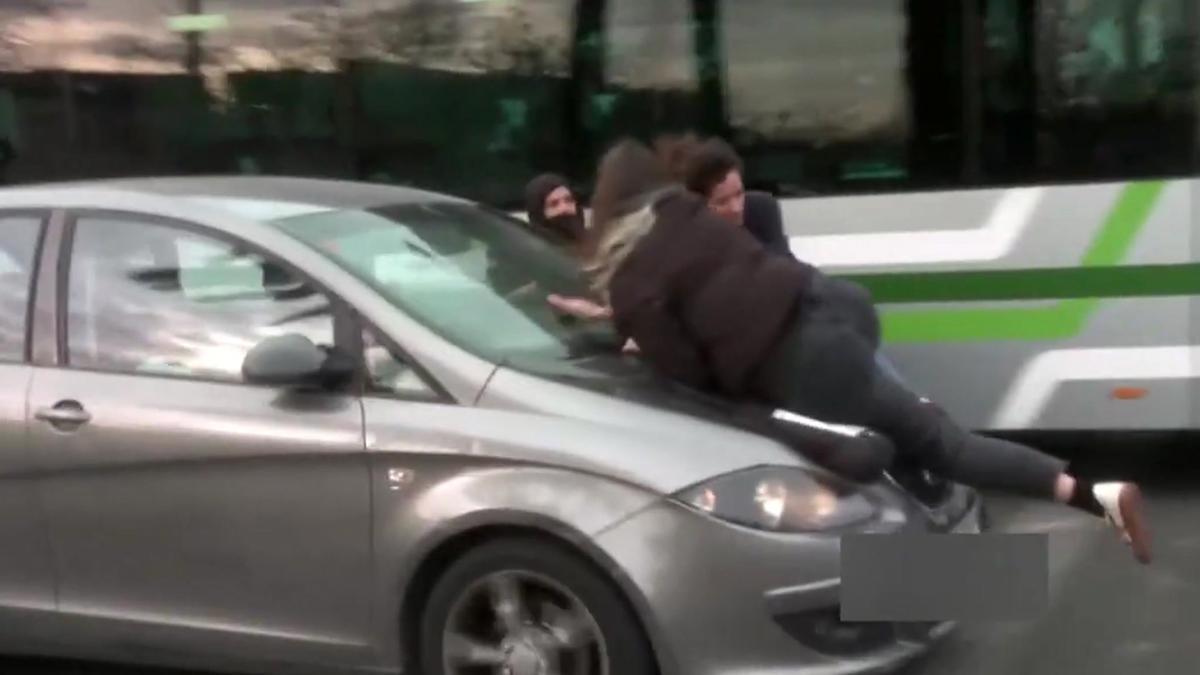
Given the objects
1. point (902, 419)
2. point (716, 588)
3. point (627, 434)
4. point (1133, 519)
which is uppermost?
point (627, 434)

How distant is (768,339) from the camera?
532 centimetres

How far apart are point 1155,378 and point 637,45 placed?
9.17 ft

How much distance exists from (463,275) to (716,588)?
1.40 metres

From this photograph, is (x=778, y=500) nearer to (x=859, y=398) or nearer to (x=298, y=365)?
(x=859, y=398)

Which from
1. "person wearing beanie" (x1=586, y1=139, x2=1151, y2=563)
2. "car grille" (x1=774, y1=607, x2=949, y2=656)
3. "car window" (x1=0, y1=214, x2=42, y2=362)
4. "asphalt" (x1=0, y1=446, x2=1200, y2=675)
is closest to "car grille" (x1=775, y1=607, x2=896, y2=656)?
"car grille" (x1=774, y1=607, x2=949, y2=656)

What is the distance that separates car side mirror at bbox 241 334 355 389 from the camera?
191 inches

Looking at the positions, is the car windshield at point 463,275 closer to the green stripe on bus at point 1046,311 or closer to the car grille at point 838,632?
the car grille at point 838,632

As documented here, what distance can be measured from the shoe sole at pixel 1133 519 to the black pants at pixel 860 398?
232 mm

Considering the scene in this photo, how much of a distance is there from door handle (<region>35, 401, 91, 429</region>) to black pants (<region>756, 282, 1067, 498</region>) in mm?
2015

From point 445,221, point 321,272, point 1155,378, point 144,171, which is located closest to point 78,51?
point 144,171

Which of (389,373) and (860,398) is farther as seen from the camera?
(860,398)

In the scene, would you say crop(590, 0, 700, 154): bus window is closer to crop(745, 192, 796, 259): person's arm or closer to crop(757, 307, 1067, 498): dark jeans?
crop(745, 192, 796, 259): person's arm

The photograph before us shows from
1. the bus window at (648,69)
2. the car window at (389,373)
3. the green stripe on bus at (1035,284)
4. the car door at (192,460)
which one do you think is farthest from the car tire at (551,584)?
the bus window at (648,69)

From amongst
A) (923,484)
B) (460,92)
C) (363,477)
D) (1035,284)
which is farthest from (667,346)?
(460,92)
